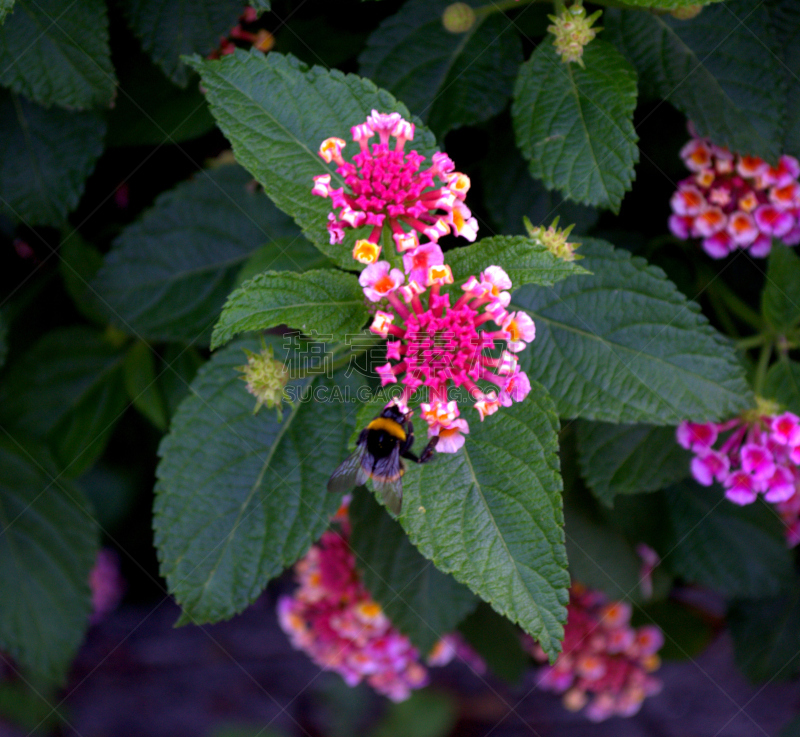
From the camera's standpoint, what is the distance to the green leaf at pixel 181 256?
153 cm

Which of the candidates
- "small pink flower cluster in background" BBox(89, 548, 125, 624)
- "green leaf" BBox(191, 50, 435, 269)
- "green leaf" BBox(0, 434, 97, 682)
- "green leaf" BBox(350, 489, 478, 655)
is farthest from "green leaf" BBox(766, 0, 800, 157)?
"small pink flower cluster in background" BBox(89, 548, 125, 624)

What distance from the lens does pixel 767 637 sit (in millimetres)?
1830

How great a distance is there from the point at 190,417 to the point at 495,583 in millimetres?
593

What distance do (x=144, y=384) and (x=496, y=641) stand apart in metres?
1.18

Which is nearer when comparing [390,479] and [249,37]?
[390,479]

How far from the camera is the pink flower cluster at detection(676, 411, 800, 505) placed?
1264 mm

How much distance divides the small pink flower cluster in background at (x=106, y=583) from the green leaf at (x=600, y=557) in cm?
165

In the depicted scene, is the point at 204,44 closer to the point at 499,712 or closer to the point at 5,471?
the point at 5,471

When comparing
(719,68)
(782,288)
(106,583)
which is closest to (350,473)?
(782,288)

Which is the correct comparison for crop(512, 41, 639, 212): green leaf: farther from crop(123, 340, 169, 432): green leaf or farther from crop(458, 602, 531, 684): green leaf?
crop(458, 602, 531, 684): green leaf

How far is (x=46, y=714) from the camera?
2.50m

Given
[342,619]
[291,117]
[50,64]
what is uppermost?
[50,64]

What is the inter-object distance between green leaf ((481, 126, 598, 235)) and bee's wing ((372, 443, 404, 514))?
614mm

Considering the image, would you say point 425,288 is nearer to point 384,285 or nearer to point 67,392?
point 384,285
